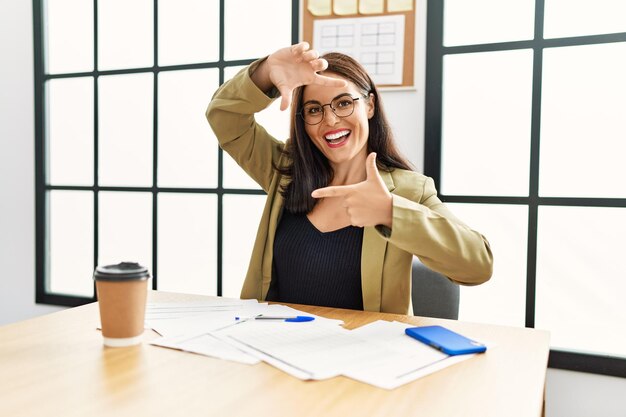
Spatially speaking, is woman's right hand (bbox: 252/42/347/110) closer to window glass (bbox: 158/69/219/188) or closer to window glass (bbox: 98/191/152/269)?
window glass (bbox: 158/69/219/188)

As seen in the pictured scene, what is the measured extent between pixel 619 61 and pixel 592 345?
1.07 m

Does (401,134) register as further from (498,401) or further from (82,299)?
(82,299)

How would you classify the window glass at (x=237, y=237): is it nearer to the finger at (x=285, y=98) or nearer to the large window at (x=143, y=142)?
the large window at (x=143, y=142)

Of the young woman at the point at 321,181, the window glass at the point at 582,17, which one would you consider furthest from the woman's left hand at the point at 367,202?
the window glass at the point at 582,17

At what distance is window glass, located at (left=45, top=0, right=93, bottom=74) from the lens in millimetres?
2875

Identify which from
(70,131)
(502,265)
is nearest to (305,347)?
(502,265)

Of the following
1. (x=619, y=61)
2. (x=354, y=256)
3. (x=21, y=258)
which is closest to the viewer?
(x=354, y=256)

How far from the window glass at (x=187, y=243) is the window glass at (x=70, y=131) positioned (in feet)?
1.83

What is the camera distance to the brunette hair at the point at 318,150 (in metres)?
1.61

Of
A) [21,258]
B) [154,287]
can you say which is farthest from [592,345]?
[21,258]

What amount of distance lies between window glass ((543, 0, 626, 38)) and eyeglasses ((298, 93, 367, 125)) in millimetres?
953

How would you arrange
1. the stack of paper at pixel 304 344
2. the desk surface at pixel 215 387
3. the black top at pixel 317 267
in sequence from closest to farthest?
1. the desk surface at pixel 215 387
2. the stack of paper at pixel 304 344
3. the black top at pixel 317 267

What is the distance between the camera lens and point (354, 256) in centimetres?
149

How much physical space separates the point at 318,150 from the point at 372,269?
50 centimetres
